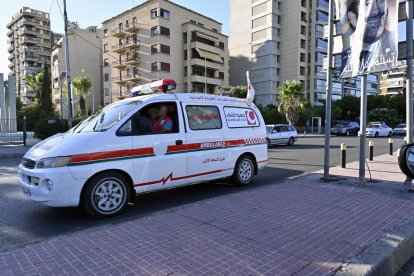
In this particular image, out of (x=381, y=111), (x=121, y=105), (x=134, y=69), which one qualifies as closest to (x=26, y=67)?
(x=134, y=69)

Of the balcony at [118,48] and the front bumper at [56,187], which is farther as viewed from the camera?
the balcony at [118,48]

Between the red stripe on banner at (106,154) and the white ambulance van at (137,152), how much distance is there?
0.01 m

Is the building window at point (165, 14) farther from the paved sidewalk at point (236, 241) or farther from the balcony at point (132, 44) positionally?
the paved sidewalk at point (236, 241)

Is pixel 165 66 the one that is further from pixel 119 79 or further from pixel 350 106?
pixel 350 106

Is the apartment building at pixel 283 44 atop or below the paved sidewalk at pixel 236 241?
atop

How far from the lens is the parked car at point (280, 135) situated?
61.2 ft

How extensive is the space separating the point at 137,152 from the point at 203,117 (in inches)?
67.5

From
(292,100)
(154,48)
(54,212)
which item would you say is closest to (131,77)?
(154,48)

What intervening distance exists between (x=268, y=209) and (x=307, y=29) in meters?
60.8

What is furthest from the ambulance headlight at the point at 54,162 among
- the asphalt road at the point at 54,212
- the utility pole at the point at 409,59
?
the utility pole at the point at 409,59

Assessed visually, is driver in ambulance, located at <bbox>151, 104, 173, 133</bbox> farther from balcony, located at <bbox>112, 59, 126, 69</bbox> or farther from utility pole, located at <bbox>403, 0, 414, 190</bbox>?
balcony, located at <bbox>112, 59, 126, 69</bbox>

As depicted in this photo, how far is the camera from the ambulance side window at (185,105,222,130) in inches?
241

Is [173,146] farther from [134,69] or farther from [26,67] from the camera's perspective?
[26,67]

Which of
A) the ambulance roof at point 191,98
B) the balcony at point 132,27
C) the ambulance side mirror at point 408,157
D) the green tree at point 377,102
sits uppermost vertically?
the balcony at point 132,27
